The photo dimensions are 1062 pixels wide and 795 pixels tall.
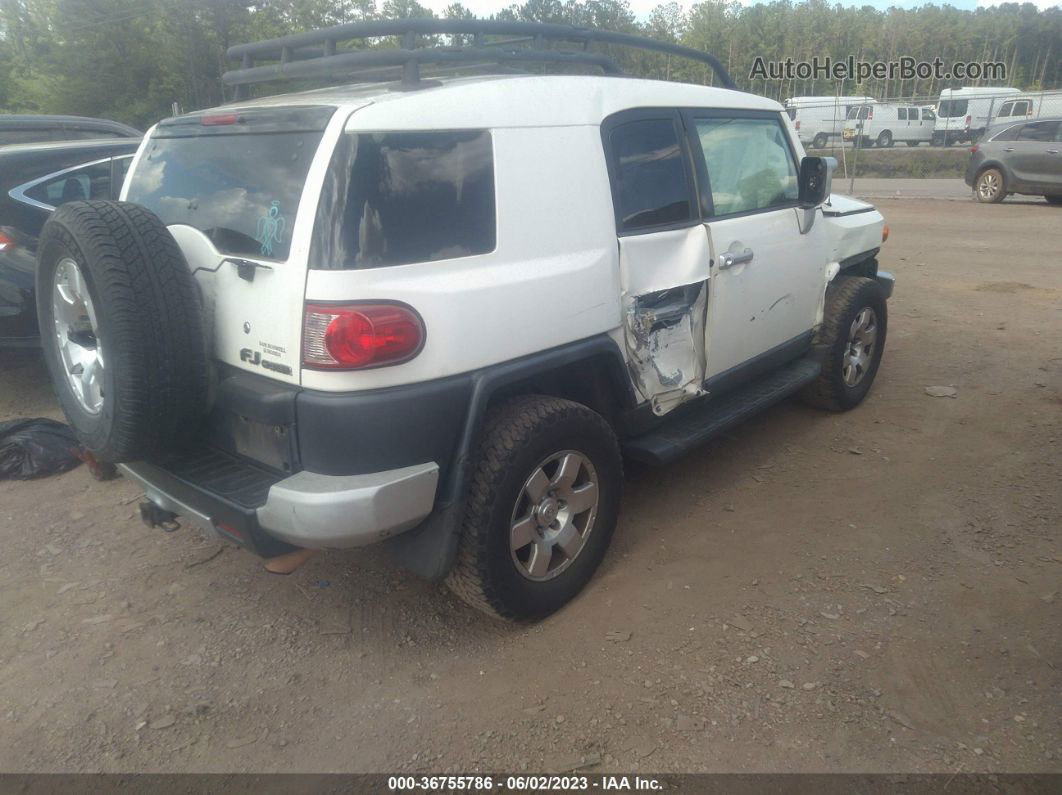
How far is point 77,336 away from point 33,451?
2100 millimetres

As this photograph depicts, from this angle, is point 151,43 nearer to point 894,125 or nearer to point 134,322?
point 894,125

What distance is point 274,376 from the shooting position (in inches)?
101

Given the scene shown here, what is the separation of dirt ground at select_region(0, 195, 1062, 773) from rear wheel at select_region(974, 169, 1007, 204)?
43.8ft

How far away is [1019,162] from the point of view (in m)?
15.0

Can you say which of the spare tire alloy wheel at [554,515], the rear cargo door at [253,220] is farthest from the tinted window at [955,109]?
the rear cargo door at [253,220]

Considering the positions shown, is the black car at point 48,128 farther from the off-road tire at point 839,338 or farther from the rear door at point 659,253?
the off-road tire at point 839,338

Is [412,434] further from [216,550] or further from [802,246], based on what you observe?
[802,246]

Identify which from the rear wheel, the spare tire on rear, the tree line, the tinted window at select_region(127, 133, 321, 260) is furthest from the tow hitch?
the tree line

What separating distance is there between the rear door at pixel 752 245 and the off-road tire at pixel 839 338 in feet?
0.55

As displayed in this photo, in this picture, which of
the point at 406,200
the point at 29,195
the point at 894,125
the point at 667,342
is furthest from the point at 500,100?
the point at 894,125

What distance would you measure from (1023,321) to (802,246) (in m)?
4.14

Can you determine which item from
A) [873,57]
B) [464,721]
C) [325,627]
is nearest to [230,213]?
[325,627]

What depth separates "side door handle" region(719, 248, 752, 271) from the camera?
3682 mm

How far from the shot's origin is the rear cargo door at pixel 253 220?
2467mm
